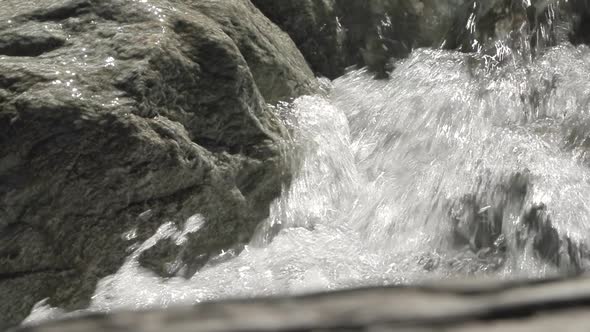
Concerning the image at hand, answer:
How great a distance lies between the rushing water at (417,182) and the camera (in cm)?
393

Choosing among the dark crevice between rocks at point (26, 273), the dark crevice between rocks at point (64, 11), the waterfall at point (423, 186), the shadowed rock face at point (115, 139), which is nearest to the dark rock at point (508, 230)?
the waterfall at point (423, 186)

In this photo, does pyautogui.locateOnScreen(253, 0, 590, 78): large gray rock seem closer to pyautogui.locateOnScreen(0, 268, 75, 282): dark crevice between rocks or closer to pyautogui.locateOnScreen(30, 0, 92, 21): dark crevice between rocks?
pyautogui.locateOnScreen(30, 0, 92, 21): dark crevice between rocks

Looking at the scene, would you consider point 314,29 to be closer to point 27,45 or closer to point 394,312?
point 27,45

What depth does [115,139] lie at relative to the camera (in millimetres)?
3672

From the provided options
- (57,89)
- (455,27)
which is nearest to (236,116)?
(57,89)

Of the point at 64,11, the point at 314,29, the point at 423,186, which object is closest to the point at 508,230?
the point at 423,186

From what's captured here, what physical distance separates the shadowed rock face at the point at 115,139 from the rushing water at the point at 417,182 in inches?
4.8

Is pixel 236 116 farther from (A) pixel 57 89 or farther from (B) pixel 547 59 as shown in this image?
(B) pixel 547 59

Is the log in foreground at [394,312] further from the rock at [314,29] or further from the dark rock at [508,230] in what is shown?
the rock at [314,29]

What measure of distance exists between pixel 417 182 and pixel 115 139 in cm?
177

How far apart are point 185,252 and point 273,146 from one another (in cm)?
80

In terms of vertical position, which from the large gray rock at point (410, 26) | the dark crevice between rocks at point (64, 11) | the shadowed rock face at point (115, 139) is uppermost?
the large gray rock at point (410, 26)

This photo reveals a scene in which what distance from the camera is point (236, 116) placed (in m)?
4.30

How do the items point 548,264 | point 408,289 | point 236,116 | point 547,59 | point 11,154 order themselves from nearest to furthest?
1. point 408,289
2. point 11,154
3. point 548,264
4. point 236,116
5. point 547,59
